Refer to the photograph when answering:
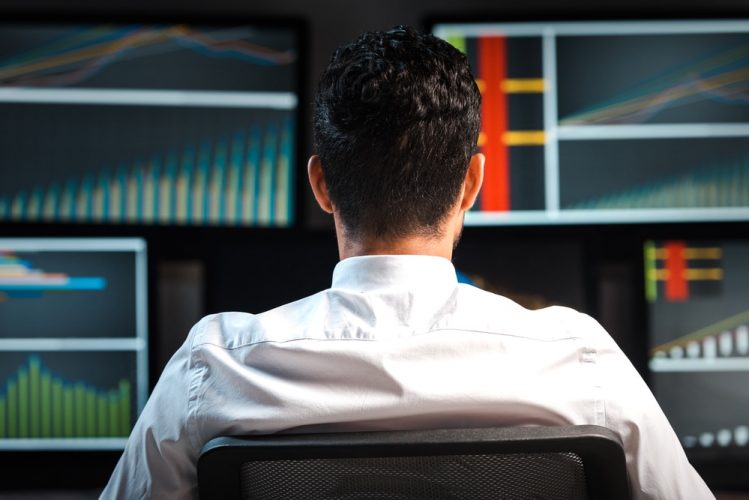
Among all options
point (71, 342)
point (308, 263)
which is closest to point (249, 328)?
point (308, 263)

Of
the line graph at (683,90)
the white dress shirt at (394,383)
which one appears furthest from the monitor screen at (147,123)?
the white dress shirt at (394,383)

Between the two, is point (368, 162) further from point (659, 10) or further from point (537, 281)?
point (659, 10)

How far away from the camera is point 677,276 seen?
1734mm

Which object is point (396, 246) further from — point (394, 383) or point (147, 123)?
point (147, 123)

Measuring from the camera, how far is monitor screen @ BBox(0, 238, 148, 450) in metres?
1.68

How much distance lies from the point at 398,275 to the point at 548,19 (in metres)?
1.22

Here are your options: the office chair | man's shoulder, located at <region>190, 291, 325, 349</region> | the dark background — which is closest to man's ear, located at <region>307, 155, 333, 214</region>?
man's shoulder, located at <region>190, 291, 325, 349</region>

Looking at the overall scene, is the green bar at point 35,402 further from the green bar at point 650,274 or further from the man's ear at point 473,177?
the green bar at point 650,274

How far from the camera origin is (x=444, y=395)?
0.67 metres

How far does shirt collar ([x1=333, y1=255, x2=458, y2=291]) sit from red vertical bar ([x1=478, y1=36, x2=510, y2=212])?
100 centimetres

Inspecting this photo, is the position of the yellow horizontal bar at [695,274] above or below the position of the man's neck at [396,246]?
below

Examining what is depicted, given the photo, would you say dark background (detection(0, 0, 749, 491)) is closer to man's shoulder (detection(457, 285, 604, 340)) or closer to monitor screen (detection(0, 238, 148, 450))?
monitor screen (detection(0, 238, 148, 450))

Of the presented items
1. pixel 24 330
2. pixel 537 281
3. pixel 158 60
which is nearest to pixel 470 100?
pixel 537 281

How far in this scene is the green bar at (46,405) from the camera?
1.68 metres
